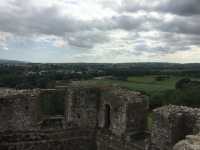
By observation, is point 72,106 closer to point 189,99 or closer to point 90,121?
point 90,121

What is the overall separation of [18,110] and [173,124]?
684 cm

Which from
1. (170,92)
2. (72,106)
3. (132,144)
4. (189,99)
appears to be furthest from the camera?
(170,92)

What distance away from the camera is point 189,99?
39812 mm

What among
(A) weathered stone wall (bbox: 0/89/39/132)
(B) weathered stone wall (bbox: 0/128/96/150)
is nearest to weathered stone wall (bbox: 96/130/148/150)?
(B) weathered stone wall (bbox: 0/128/96/150)

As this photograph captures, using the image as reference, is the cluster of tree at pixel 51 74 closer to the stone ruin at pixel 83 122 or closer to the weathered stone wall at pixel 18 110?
the stone ruin at pixel 83 122

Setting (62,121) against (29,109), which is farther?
(62,121)

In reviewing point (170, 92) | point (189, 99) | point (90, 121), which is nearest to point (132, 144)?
point (90, 121)

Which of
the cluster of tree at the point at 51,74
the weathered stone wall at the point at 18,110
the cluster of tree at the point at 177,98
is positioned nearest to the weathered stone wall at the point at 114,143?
the weathered stone wall at the point at 18,110

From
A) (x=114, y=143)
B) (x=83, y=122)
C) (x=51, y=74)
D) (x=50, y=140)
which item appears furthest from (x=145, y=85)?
(x=114, y=143)

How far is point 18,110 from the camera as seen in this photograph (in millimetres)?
13789

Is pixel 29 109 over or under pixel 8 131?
over

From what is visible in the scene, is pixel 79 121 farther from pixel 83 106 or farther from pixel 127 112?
pixel 127 112

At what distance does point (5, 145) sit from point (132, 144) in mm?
5557

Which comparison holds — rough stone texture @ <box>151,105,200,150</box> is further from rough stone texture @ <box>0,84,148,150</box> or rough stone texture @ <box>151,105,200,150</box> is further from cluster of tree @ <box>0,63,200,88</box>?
cluster of tree @ <box>0,63,200,88</box>
